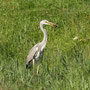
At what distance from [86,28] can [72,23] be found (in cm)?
46

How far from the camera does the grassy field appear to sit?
253 inches

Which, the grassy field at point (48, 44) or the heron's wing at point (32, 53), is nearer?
the grassy field at point (48, 44)

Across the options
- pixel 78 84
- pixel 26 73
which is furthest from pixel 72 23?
pixel 78 84

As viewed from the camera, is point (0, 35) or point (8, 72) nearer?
point (8, 72)

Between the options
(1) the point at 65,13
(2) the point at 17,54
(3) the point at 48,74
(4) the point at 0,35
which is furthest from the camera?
(1) the point at 65,13

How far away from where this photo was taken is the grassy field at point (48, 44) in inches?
253

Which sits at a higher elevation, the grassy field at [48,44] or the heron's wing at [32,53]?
the grassy field at [48,44]

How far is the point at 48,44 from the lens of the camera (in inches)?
407

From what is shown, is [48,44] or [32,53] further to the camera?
[48,44]

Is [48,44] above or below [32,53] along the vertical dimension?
below

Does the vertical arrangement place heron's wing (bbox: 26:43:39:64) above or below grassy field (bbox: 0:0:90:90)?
below

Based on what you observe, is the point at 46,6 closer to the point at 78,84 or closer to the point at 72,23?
the point at 72,23

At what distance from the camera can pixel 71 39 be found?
10531mm

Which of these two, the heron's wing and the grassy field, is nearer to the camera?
the grassy field
